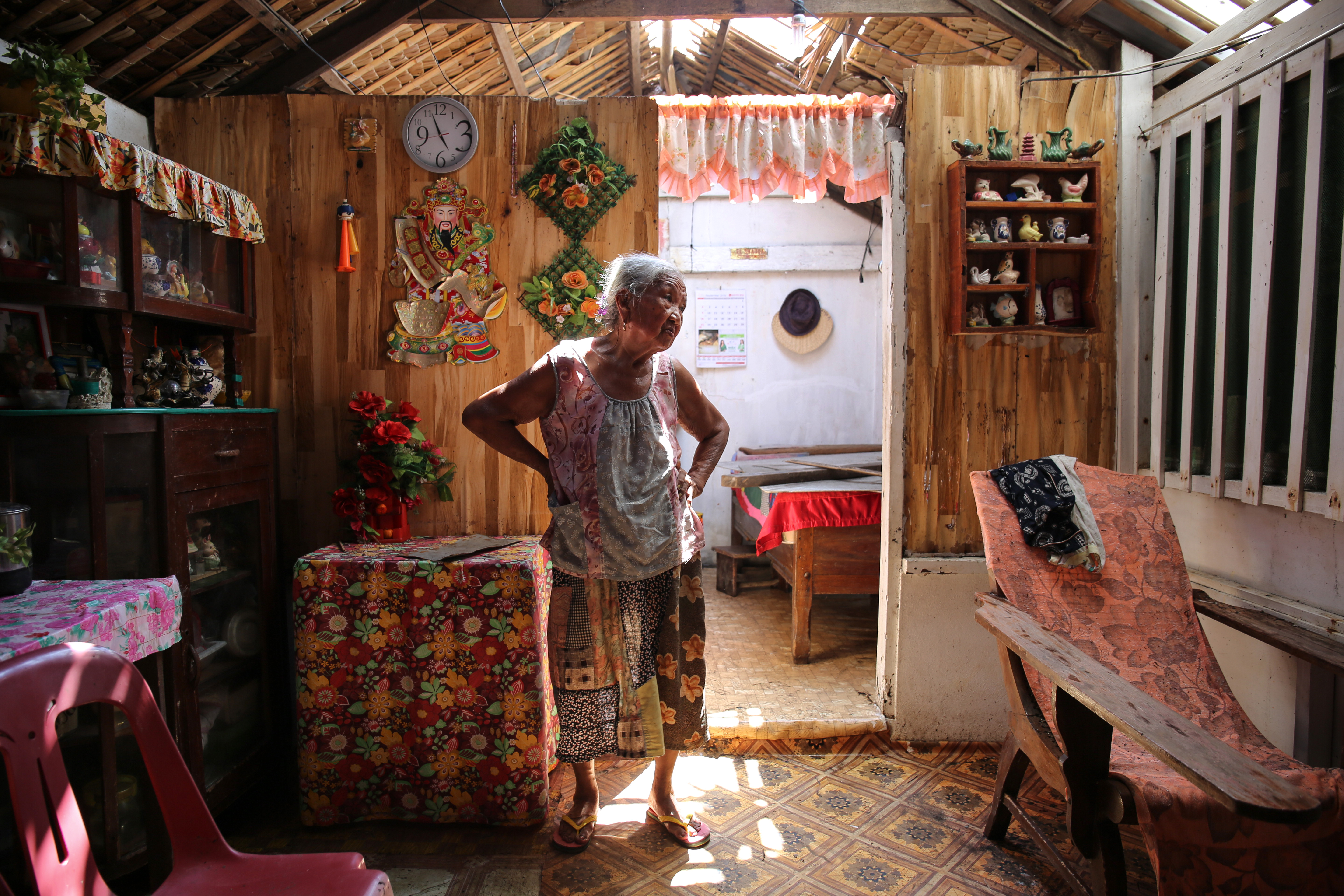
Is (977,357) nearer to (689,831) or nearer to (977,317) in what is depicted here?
(977,317)

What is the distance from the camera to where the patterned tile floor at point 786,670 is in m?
2.93

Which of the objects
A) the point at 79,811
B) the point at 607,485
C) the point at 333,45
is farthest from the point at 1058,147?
the point at 79,811

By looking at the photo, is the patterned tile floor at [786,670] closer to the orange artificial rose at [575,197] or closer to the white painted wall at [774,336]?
the white painted wall at [774,336]

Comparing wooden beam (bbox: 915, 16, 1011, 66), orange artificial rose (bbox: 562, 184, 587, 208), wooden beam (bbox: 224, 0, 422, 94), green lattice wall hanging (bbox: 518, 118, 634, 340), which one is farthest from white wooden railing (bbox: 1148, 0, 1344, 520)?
wooden beam (bbox: 224, 0, 422, 94)

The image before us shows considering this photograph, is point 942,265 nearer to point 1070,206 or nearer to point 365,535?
point 1070,206

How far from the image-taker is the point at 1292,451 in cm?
214

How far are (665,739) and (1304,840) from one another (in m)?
1.57

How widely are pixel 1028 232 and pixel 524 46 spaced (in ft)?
9.23

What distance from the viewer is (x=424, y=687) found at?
2.32m

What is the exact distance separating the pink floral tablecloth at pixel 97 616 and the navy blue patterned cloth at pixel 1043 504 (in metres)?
2.37

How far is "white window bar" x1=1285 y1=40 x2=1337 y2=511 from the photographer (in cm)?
206

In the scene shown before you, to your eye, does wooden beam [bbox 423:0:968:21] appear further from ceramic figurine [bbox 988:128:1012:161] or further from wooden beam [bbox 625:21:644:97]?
wooden beam [bbox 625:21:644:97]

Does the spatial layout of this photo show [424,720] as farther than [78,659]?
Yes

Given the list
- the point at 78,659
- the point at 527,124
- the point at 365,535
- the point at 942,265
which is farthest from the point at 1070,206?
the point at 78,659
